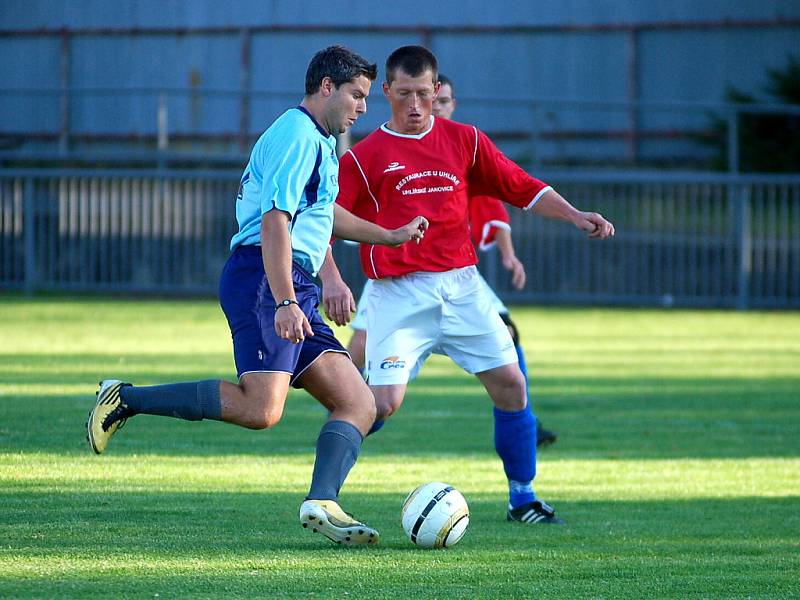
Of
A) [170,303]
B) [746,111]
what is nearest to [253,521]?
[170,303]

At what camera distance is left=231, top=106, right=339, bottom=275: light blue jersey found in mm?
5410

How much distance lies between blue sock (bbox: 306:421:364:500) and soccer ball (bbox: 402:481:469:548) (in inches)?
12.0

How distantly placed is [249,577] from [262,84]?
23.2 meters

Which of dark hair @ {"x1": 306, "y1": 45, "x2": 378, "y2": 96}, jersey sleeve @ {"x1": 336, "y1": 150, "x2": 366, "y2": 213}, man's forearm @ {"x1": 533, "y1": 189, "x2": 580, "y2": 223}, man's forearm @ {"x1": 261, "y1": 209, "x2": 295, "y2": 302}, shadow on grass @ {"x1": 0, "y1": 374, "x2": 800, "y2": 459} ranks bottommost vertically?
shadow on grass @ {"x1": 0, "y1": 374, "x2": 800, "y2": 459}

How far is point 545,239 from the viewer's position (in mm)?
21391

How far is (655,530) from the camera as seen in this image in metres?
6.36

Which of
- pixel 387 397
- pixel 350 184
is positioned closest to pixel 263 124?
pixel 350 184

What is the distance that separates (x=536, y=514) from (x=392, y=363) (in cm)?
96

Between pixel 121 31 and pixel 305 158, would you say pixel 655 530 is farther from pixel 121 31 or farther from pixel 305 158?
pixel 121 31

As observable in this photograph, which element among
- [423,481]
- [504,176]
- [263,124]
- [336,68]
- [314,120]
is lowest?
[423,481]

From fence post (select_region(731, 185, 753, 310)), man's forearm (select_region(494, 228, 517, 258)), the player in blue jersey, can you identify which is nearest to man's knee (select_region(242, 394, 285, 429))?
the player in blue jersey

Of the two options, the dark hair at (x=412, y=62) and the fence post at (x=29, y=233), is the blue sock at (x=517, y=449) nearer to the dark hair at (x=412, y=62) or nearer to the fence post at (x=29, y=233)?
the dark hair at (x=412, y=62)

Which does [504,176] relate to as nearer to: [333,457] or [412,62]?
[412,62]

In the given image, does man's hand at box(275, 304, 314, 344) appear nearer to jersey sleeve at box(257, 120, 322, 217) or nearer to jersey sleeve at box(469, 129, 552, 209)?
jersey sleeve at box(257, 120, 322, 217)
